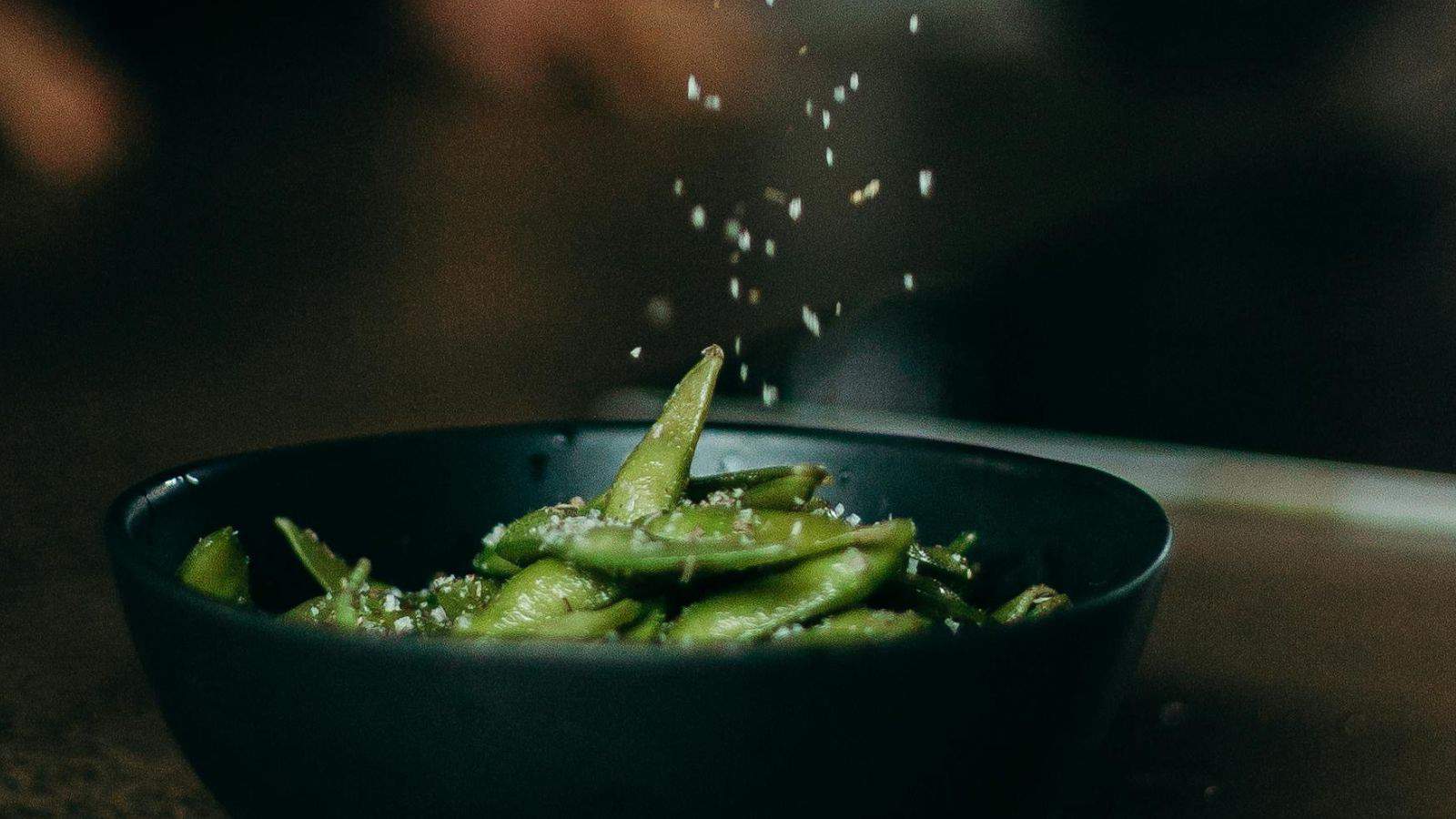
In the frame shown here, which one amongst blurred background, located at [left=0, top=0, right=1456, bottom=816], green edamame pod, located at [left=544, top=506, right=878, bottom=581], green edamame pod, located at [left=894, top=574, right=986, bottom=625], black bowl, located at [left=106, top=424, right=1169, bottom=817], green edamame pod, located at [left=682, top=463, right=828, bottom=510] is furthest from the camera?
blurred background, located at [left=0, top=0, right=1456, bottom=816]

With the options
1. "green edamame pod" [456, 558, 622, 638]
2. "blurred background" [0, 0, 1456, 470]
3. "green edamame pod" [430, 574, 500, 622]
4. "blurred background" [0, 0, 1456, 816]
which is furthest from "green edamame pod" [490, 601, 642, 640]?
"blurred background" [0, 0, 1456, 470]

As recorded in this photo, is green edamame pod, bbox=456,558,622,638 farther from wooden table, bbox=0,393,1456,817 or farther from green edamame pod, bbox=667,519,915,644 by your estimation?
wooden table, bbox=0,393,1456,817

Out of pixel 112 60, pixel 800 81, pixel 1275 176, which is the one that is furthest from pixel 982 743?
pixel 800 81

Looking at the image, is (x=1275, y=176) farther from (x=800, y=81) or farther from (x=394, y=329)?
(x=394, y=329)

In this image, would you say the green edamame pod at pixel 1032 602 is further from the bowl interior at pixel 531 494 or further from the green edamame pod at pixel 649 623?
the green edamame pod at pixel 649 623

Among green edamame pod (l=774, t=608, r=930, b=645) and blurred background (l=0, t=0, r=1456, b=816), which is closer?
green edamame pod (l=774, t=608, r=930, b=645)

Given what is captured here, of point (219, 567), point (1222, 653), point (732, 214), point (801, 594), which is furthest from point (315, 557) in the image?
point (732, 214)
